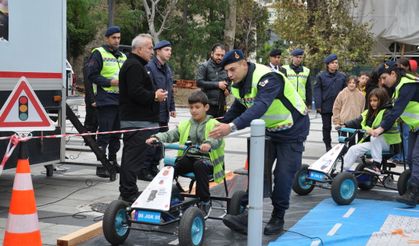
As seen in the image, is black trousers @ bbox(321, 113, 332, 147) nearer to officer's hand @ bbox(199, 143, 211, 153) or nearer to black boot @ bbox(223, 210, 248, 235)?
black boot @ bbox(223, 210, 248, 235)

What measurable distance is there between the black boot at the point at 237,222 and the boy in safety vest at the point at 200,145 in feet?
0.90

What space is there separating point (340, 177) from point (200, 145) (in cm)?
206

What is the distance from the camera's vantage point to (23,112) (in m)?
5.21

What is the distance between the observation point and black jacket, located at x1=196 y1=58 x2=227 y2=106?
8680 millimetres

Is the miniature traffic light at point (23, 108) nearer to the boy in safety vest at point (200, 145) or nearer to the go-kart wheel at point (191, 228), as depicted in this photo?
the boy in safety vest at point (200, 145)

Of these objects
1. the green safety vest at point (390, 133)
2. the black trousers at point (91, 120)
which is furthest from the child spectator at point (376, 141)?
the black trousers at point (91, 120)

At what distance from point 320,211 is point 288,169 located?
1.30 meters

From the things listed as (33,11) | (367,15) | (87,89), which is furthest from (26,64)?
(367,15)

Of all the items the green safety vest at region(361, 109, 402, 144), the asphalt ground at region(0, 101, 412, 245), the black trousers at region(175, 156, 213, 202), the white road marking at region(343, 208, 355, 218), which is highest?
the green safety vest at region(361, 109, 402, 144)

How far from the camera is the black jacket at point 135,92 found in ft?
20.3

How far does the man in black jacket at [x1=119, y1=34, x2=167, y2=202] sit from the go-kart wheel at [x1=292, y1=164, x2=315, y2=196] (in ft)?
6.63

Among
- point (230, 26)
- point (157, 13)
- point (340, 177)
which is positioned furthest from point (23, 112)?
point (157, 13)

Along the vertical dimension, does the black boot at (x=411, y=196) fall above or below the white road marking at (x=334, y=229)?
above

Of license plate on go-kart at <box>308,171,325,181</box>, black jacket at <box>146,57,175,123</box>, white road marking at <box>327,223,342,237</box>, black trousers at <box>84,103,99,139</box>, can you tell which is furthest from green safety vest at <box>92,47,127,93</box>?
white road marking at <box>327,223,342,237</box>
